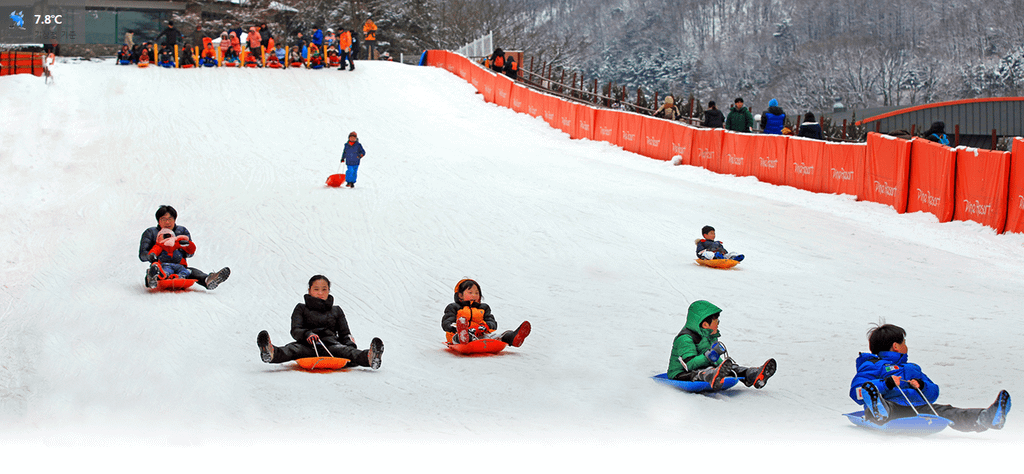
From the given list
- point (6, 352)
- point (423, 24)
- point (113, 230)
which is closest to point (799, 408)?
point (6, 352)

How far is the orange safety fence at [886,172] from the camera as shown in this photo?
1566 centimetres

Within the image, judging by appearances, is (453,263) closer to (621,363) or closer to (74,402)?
(621,363)

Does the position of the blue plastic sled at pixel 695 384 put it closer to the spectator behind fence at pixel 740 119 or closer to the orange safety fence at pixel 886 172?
the orange safety fence at pixel 886 172

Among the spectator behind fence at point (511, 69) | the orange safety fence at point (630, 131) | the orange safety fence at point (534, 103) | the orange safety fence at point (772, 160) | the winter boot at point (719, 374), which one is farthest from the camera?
the spectator behind fence at point (511, 69)

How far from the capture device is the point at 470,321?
26.3 feet

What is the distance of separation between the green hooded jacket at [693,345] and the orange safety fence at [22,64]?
81.4 ft

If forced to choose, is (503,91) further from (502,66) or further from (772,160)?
(772,160)

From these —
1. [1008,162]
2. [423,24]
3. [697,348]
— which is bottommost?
[697,348]

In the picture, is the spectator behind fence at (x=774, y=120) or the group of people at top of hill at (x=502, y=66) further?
the group of people at top of hill at (x=502, y=66)

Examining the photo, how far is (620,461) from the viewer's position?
17.0 ft

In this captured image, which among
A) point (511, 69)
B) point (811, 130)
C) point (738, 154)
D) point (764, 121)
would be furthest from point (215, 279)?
point (511, 69)

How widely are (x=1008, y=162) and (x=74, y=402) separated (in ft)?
39.1

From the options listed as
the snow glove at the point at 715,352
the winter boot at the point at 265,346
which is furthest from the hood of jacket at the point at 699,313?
the winter boot at the point at 265,346

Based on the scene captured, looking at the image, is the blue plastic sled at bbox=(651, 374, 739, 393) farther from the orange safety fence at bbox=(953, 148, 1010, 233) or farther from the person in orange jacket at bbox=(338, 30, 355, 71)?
the person in orange jacket at bbox=(338, 30, 355, 71)
